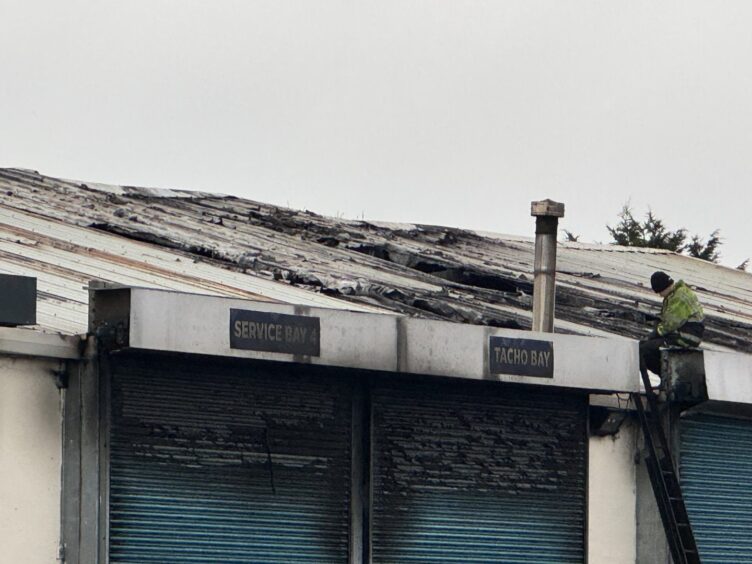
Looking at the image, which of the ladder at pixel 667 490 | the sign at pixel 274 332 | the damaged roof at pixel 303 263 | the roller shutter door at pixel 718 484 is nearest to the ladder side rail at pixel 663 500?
the ladder at pixel 667 490

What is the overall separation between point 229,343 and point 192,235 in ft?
21.4

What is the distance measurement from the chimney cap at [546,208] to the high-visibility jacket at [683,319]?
5.14 feet

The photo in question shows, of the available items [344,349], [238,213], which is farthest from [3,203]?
[344,349]

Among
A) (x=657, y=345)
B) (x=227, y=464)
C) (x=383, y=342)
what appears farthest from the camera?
(x=657, y=345)

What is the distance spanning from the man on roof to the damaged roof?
55.6 inches

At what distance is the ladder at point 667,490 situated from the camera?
57.3 ft

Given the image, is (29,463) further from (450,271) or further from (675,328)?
(450,271)

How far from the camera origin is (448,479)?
55.4 ft

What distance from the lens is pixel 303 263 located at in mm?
20672

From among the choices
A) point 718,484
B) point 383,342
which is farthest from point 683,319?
point 383,342

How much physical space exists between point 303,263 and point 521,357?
457cm

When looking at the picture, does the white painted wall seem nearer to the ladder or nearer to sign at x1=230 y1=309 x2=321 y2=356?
the ladder

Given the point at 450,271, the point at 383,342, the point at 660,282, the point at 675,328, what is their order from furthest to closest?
the point at 450,271
the point at 660,282
the point at 675,328
the point at 383,342

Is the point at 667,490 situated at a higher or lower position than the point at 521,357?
lower
